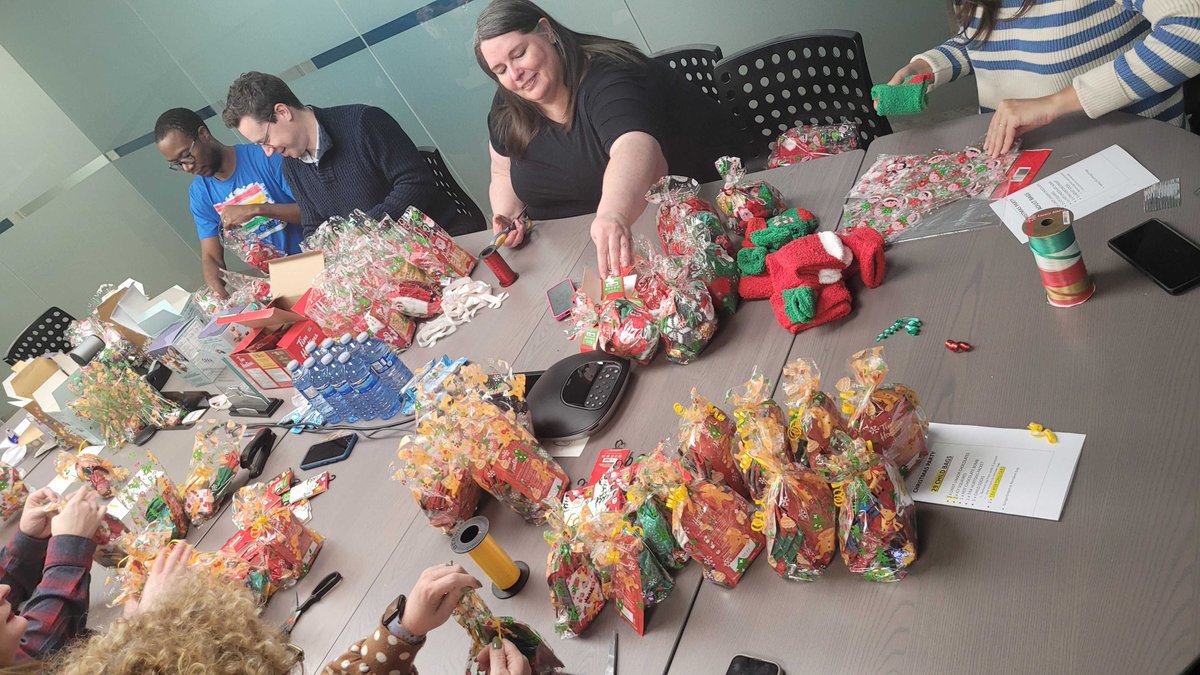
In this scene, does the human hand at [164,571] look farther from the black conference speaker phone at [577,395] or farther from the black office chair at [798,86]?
the black office chair at [798,86]

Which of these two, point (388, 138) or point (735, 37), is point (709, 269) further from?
point (735, 37)

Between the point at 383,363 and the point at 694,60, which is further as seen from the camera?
the point at 694,60

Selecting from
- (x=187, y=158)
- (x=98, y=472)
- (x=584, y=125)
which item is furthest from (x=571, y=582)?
(x=187, y=158)

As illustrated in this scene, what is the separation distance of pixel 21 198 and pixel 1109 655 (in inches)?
254

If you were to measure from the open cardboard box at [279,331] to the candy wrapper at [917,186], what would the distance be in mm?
1654

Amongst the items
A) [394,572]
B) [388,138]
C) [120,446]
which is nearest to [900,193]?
[394,572]

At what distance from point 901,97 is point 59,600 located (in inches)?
92.5

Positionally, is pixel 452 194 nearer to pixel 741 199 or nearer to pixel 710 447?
pixel 741 199

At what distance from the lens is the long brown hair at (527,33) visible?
6.93ft

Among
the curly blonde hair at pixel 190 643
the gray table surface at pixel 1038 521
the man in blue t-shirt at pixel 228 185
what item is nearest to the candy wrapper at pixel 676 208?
the gray table surface at pixel 1038 521

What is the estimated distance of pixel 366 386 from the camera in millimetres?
1967

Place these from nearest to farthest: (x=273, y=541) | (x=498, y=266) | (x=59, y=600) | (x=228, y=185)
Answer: (x=273, y=541)
(x=59, y=600)
(x=498, y=266)
(x=228, y=185)

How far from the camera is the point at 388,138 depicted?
3.03 metres

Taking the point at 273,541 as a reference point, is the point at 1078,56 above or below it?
below
